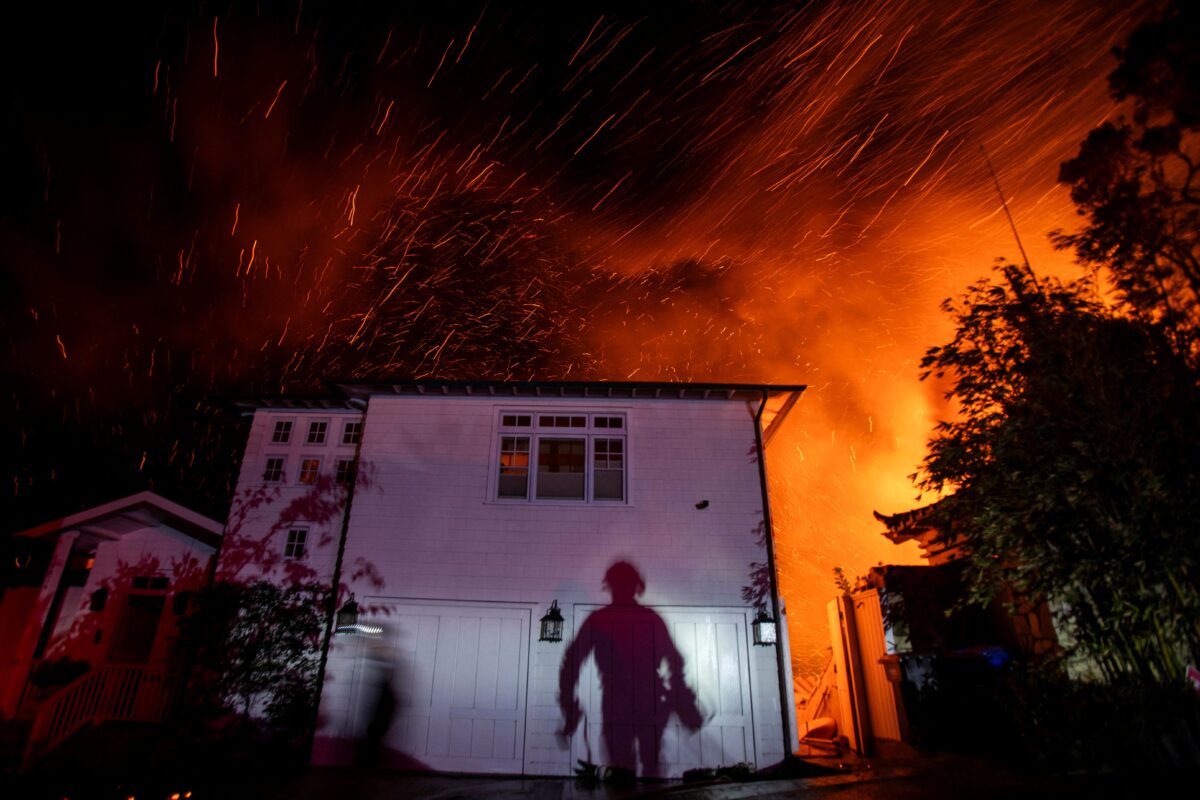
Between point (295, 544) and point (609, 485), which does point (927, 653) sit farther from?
point (295, 544)

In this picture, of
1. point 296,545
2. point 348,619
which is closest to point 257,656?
point 348,619

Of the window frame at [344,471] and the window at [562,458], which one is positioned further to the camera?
the window frame at [344,471]

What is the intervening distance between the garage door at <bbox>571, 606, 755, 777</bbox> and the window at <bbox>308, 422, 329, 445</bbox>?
22.1 feet

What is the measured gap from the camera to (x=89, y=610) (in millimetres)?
13258

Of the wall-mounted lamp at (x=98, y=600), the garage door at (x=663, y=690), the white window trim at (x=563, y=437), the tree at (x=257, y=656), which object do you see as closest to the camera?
the garage door at (x=663, y=690)

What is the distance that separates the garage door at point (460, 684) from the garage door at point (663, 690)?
3.58 ft

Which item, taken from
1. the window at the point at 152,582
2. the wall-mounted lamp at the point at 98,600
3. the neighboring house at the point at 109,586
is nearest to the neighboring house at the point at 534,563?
the neighboring house at the point at 109,586

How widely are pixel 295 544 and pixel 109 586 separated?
5.74 meters

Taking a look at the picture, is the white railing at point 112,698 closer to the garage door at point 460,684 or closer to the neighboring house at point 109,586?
the neighboring house at point 109,586

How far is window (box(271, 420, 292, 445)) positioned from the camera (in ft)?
41.1

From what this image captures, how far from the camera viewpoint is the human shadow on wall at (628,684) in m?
9.33

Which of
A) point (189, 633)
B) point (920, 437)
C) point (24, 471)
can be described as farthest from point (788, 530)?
point (24, 471)

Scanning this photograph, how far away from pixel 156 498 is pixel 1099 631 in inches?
656

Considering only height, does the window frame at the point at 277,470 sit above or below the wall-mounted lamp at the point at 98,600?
above
